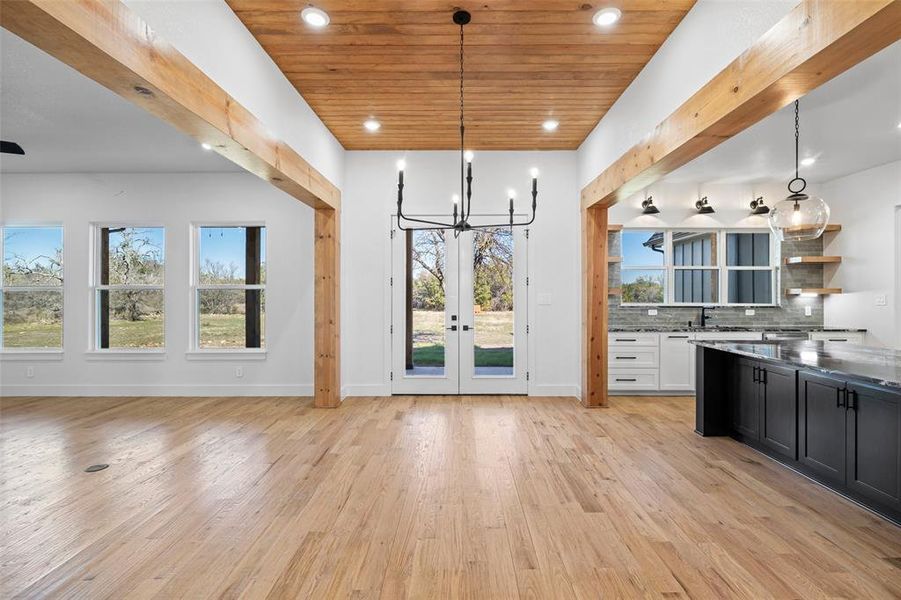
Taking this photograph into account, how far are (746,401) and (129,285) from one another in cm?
744

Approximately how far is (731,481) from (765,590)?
4.29 ft

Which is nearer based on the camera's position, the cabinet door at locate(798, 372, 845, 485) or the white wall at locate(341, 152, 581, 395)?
the cabinet door at locate(798, 372, 845, 485)

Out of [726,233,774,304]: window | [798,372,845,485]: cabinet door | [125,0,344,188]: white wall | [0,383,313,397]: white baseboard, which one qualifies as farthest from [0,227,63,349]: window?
[726,233,774,304]: window

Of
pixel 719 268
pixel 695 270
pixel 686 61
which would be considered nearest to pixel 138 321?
pixel 686 61

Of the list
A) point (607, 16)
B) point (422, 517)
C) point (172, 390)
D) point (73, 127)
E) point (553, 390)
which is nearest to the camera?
point (422, 517)

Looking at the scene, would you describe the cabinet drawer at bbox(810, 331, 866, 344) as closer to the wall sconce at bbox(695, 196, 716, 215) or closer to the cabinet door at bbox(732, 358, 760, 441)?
the wall sconce at bbox(695, 196, 716, 215)

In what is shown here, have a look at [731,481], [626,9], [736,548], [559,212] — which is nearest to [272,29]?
[626,9]

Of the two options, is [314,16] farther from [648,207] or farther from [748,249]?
[748,249]

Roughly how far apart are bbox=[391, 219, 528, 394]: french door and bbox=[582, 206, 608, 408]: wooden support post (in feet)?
2.71

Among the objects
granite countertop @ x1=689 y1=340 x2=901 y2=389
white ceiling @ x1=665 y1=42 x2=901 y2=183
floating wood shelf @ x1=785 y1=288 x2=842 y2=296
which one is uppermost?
white ceiling @ x1=665 y1=42 x2=901 y2=183

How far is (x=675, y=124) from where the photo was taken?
312 cm

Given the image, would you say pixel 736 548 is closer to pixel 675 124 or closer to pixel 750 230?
pixel 675 124

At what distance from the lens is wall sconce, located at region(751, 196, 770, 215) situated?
6254 millimetres

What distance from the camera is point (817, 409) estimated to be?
307 cm
